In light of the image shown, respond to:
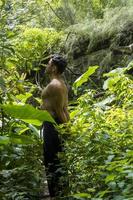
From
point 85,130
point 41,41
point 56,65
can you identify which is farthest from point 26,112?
point 41,41

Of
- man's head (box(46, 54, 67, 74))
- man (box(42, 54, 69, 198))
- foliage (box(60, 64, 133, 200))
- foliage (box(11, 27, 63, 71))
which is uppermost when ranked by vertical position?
foliage (box(11, 27, 63, 71))

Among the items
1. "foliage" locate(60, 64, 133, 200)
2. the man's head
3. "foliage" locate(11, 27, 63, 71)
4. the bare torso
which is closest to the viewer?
"foliage" locate(60, 64, 133, 200)

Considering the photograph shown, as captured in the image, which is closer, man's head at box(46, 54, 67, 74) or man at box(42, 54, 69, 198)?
man at box(42, 54, 69, 198)

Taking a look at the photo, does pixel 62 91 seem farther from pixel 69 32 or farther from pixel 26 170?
pixel 69 32

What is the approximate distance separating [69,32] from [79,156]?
216 inches

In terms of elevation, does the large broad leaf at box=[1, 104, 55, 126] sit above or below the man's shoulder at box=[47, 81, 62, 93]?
below

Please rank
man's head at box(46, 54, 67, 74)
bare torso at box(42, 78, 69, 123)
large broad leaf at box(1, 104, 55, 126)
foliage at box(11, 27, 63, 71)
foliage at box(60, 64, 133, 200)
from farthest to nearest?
foliage at box(11, 27, 63, 71)
man's head at box(46, 54, 67, 74)
bare torso at box(42, 78, 69, 123)
large broad leaf at box(1, 104, 55, 126)
foliage at box(60, 64, 133, 200)

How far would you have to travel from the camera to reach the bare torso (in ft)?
13.1

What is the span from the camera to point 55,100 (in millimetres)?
3982

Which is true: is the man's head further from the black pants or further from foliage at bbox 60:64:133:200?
foliage at bbox 60:64:133:200

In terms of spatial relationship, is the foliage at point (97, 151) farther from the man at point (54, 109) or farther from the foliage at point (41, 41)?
the foliage at point (41, 41)

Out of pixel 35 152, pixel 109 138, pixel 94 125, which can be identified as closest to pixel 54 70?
pixel 35 152

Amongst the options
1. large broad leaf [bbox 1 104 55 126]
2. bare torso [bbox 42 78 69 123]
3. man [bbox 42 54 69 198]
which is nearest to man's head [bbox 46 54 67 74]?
man [bbox 42 54 69 198]

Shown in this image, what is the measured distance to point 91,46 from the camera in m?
8.00
